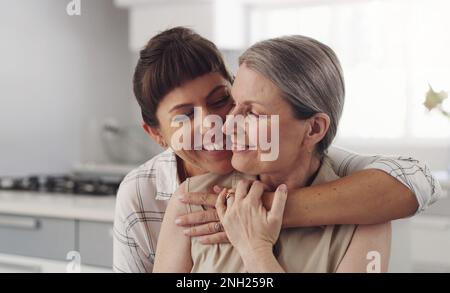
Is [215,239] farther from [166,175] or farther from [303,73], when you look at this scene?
[303,73]

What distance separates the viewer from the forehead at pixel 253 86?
28.6 inches

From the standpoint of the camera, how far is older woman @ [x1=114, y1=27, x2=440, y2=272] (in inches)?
29.4

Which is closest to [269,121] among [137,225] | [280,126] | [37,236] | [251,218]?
[280,126]

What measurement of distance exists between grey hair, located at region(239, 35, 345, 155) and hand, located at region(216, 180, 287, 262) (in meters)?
0.09

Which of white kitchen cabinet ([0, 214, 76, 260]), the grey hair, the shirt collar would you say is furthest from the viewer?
white kitchen cabinet ([0, 214, 76, 260])

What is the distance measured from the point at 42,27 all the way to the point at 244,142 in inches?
19.4

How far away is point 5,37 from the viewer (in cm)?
119

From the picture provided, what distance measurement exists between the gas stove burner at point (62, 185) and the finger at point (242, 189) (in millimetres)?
347

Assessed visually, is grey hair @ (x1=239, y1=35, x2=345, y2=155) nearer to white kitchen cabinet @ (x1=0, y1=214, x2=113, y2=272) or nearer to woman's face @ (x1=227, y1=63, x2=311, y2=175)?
woman's face @ (x1=227, y1=63, x2=311, y2=175)

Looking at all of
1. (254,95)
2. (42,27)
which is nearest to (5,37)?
(42,27)

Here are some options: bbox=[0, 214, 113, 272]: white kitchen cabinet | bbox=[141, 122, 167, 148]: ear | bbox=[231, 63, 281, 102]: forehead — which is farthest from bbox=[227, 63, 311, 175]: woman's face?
bbox=[0, 214, 113, 272]: white kitchen cabinet

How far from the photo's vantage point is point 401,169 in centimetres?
75

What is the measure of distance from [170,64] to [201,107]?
0.06 meters

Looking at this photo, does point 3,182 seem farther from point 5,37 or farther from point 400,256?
point 400,256
